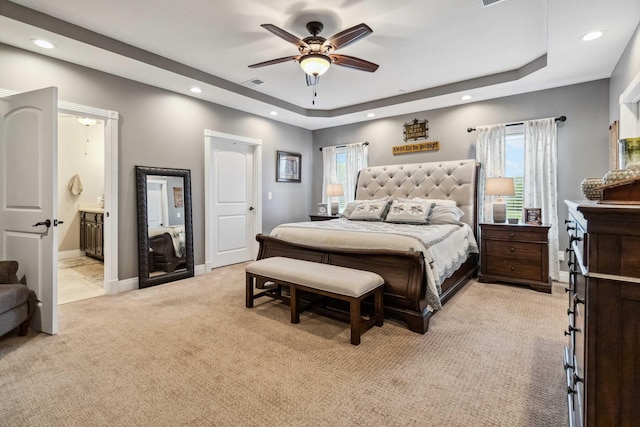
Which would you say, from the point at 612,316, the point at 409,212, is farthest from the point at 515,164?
the point at 612,316

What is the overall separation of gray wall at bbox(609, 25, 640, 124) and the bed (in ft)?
5.04

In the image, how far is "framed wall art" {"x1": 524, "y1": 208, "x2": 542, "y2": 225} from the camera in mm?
3828

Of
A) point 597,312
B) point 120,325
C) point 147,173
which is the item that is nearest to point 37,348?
point 120,325

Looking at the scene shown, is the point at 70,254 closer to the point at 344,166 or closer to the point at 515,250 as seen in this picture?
the point at 344,166

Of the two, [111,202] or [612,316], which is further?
[111,202]

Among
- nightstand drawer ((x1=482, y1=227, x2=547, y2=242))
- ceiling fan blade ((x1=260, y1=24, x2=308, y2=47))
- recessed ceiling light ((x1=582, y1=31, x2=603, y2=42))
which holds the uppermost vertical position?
recessed ceiling light ((x1=582, y1=31, x2=603, y2=42))

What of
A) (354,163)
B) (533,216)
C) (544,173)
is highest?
(354,163)

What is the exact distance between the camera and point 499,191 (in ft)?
13.1

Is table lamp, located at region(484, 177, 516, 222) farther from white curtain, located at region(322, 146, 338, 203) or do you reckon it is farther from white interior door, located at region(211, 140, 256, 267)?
white interior door, located at region(211, 140, 256, 267)

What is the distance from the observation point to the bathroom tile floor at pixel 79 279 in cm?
362

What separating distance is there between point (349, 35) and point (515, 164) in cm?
318

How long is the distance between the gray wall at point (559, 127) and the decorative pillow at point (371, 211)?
4.33 ft

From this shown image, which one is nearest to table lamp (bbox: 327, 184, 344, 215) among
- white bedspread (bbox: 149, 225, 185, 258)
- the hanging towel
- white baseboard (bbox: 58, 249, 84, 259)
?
white bedspread (bbox: 149, 225, 185, 258)

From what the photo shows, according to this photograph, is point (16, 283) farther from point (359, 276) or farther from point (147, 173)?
point (359, 276)
